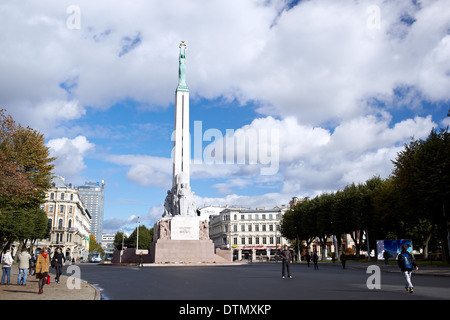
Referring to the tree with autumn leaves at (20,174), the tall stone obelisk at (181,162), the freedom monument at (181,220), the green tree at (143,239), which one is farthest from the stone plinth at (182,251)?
the green tree at (143,239)

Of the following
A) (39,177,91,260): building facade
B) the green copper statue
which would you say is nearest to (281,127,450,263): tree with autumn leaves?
the green copper statue

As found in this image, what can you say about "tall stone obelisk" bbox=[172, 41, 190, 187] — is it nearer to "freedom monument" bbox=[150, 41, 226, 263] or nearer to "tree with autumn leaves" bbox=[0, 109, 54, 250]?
"freedom monument" bbox=[150, 41, 226, 263]

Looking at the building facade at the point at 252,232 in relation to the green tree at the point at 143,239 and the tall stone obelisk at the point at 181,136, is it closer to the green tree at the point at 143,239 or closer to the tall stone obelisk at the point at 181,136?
the green tree at the point at 143,239

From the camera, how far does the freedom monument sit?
144ft

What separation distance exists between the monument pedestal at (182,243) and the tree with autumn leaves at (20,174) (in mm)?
13438

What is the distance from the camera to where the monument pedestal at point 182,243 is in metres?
43.3

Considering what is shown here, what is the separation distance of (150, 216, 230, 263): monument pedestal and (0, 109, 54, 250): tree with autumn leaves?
13438mm

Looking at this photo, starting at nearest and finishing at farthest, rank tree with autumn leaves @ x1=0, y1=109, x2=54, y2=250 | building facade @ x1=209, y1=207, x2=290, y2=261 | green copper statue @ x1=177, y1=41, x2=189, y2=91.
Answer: tree with autumn leaves @ x1=0, y1=109, x2=54, y2=250 → green copper statue @ x1=177, y1=41, x2=189, y2=91 → building facade @ x1=209, y1=207, x2=290, y2=261

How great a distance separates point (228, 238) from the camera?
114 metres

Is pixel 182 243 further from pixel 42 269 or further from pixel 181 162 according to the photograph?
pixel 42 269

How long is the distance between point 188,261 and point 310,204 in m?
29.8

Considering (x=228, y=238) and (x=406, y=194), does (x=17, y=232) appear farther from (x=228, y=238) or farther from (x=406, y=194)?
(x=228, y=238)

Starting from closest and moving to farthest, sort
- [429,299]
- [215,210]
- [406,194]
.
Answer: [429,299], [406,194], [215,210]
